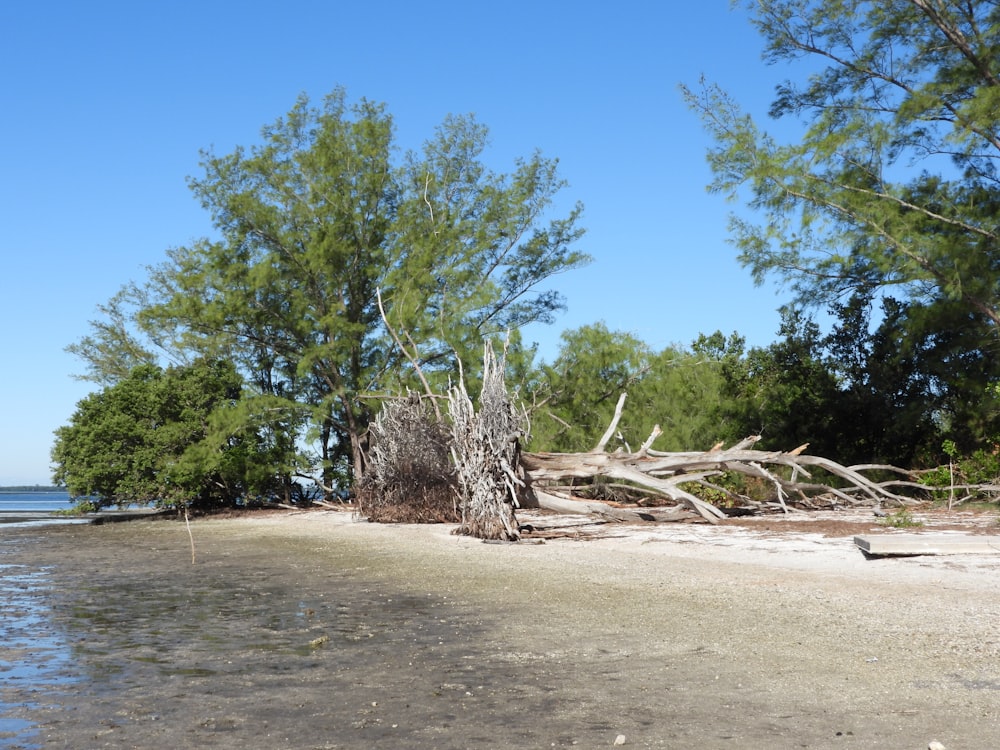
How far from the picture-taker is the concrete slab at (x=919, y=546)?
31.6 ft

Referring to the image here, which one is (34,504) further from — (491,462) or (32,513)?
(491,462)

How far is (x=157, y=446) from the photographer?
25.1 meters

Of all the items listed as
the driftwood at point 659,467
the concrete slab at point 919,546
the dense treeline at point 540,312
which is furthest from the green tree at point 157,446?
the concrete slab at point 919,546

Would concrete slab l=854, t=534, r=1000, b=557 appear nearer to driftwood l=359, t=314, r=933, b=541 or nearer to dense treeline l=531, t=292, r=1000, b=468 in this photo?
driftwood l=359, t=314, r=933, b=541

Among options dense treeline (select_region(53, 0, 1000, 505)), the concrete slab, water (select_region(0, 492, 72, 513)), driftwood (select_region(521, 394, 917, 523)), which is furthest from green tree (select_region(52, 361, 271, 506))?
the concrete slab

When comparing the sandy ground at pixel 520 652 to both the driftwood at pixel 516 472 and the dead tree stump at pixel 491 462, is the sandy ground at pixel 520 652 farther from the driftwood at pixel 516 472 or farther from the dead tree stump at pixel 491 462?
the driftwood at pixel 516 472

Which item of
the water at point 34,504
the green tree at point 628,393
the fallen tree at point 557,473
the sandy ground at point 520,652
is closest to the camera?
the sandy ground at point 520,652

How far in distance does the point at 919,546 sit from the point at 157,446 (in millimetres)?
20817

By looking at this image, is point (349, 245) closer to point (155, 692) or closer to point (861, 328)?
point (861, 328)

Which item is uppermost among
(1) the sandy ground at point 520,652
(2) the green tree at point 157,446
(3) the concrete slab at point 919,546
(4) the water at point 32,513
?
(2) the green tree at point 157,446

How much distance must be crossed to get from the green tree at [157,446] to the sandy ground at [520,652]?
13796mm

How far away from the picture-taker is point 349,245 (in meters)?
25.1

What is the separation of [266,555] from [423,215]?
1509 centimetres

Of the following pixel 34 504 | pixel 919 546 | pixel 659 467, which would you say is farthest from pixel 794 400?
pixel 34 504
